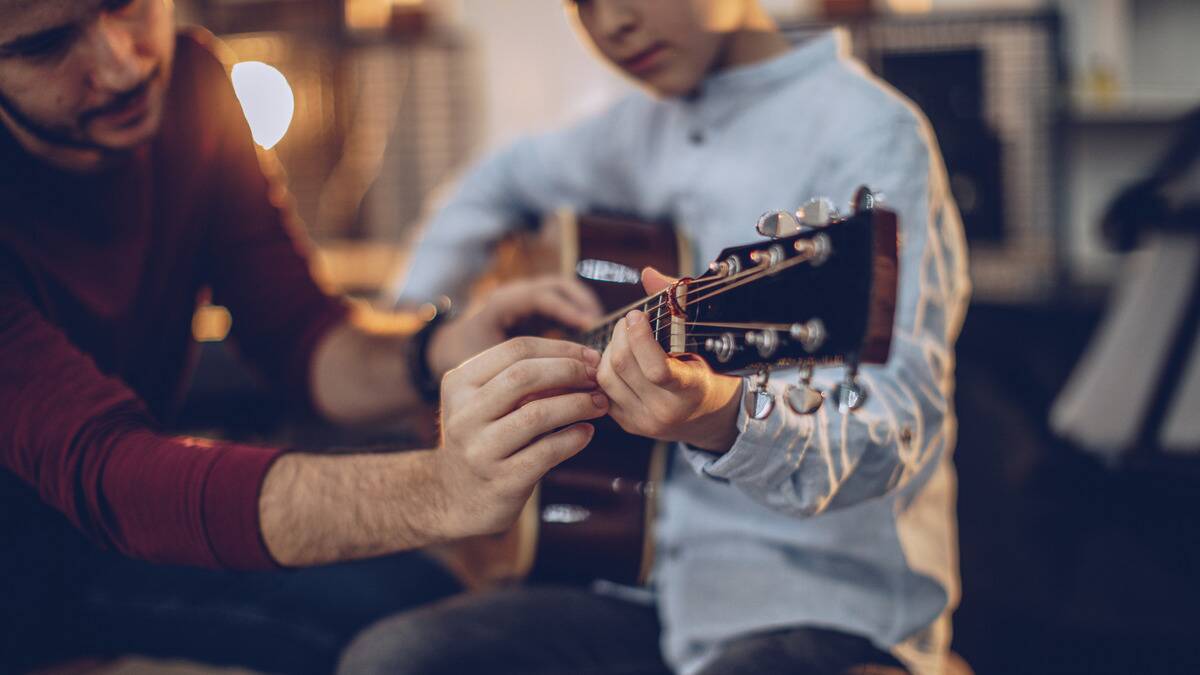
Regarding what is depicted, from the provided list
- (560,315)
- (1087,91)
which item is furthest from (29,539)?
(1087,91)

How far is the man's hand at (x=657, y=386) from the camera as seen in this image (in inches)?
24.0

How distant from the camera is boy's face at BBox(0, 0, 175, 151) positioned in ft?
2.59

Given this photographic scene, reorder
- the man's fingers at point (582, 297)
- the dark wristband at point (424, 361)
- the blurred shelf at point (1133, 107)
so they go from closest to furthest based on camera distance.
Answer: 1. the man's fingers at point (582, 297)
2. the dark wristband at point (424, 361)
3. the blurred shelf at point (1133, 107)

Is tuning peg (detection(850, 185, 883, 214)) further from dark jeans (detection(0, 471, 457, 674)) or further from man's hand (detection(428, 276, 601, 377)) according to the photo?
dark jeans (detection(0, 471, 457, 674))

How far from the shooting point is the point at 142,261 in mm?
1074

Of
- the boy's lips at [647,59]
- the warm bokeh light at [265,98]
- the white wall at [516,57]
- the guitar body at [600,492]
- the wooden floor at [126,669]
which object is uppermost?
the white wall at [516,57]

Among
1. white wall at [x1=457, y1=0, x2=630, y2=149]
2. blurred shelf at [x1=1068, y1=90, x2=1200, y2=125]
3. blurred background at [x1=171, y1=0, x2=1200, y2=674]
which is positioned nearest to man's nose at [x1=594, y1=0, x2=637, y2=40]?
blurred background at [x1=171, y1=0, x2=1200, y2=674]

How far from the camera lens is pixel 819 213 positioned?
1.84ft

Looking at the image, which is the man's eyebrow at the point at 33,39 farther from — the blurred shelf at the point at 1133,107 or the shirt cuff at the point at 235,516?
the blurred shelf at the point at 1133,107

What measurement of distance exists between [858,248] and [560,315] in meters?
0.50

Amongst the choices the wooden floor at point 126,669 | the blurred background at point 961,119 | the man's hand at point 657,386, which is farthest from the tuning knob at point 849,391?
the blurred background at point 961,119

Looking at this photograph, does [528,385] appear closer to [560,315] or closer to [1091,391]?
[560,315]

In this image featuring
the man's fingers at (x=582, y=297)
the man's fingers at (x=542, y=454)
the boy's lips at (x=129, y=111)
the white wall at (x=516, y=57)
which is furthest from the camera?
the white wall at (x=516, y=57)

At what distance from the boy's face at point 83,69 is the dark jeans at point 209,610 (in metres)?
0.49
